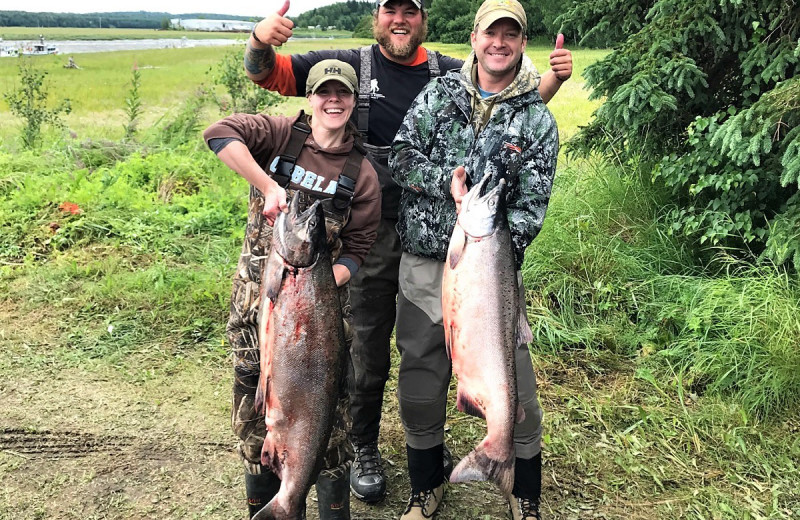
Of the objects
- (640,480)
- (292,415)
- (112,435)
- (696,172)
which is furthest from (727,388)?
(112,435)

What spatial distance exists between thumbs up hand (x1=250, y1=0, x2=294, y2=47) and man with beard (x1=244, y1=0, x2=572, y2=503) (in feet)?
0.52

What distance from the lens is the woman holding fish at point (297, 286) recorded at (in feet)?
8.36

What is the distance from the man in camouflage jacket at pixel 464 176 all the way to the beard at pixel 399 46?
475 millimetres

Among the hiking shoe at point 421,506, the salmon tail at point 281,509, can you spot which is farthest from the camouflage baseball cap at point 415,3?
the hiking shoe at point 421,506

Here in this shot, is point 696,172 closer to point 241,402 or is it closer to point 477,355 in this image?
point 477,355

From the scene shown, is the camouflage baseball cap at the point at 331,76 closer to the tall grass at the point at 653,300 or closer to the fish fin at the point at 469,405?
the fish fin at the point at 469,405

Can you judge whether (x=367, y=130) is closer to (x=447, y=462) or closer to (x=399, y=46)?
(x=399, y=46)

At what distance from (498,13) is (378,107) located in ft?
3.02

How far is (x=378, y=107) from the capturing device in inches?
139

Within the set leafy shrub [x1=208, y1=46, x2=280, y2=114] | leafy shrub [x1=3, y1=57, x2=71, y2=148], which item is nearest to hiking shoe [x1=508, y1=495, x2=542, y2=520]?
leafy shrub [x1=208, y1=46, x2=280, y2=114]

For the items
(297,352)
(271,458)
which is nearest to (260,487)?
(271,458)

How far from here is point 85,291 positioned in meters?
6.32

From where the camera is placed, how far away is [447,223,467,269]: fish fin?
2594 millimetres

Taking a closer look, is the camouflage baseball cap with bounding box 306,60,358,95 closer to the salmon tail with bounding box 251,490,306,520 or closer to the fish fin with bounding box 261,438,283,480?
the fish fin with bounding box 261,438,283,480
